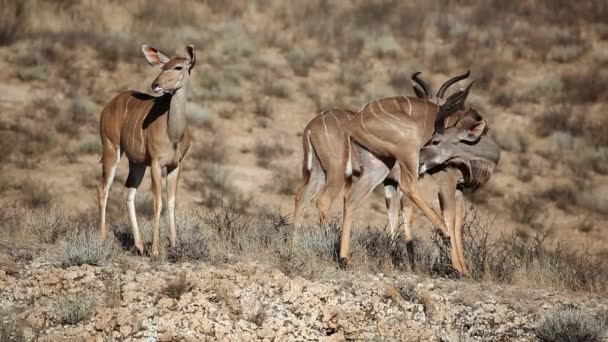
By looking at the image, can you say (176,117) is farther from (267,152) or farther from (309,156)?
(267,152)

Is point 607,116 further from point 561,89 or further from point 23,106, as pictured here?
point 23,106

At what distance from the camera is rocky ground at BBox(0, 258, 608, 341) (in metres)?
7.84

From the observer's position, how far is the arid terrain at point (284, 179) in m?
8.28

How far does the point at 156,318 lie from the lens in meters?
7.93

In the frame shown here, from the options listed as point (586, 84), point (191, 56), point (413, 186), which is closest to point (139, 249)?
point (191, 56)

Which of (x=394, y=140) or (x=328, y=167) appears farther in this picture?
(x=328, y=167)

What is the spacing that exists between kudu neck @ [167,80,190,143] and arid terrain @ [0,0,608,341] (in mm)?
1228

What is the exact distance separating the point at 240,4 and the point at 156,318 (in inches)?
897

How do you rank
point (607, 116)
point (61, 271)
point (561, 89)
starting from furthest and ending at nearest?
point (561, 89) < point (607, 116) < point (61, 271)

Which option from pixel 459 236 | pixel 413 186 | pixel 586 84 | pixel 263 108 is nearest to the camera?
pixel 413 186

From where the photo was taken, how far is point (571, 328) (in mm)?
7910

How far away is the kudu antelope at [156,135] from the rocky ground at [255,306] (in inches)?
66.2

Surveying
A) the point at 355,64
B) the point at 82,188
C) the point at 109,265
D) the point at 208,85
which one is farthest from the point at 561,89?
the point at 109,265

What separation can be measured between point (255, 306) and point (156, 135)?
322 cm
